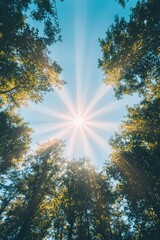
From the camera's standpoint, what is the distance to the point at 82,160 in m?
30.4

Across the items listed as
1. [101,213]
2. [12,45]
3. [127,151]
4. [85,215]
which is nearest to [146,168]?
[127,151]

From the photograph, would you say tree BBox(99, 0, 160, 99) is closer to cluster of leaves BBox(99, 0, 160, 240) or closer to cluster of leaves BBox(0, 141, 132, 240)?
cluster of leaves BBox(99, 0, 160, 240)

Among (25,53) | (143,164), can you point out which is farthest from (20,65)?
(143,164)

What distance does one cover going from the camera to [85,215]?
2769cm

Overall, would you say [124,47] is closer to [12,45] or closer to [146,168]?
[12,45]

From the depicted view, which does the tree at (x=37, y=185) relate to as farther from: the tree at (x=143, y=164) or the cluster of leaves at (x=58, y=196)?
the tree at (x=143, y=164)

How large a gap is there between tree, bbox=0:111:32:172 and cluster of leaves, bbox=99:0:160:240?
42.9 feet

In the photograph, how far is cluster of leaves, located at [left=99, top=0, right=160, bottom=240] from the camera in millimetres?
14859

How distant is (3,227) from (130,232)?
21.6 metres

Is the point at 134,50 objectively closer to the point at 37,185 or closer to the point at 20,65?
the point at 20,65

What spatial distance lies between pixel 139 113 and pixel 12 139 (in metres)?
17.8

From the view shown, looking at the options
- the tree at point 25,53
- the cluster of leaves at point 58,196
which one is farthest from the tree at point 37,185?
the tree at point 25,53

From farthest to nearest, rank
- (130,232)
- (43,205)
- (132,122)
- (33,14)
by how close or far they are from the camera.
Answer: (130,232), (132,122), (43,205), (33,14)

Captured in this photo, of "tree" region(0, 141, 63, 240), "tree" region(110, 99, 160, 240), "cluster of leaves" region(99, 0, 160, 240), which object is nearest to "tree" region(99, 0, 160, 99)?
"cluster of leaves" region(99, 0, 160, 240)
